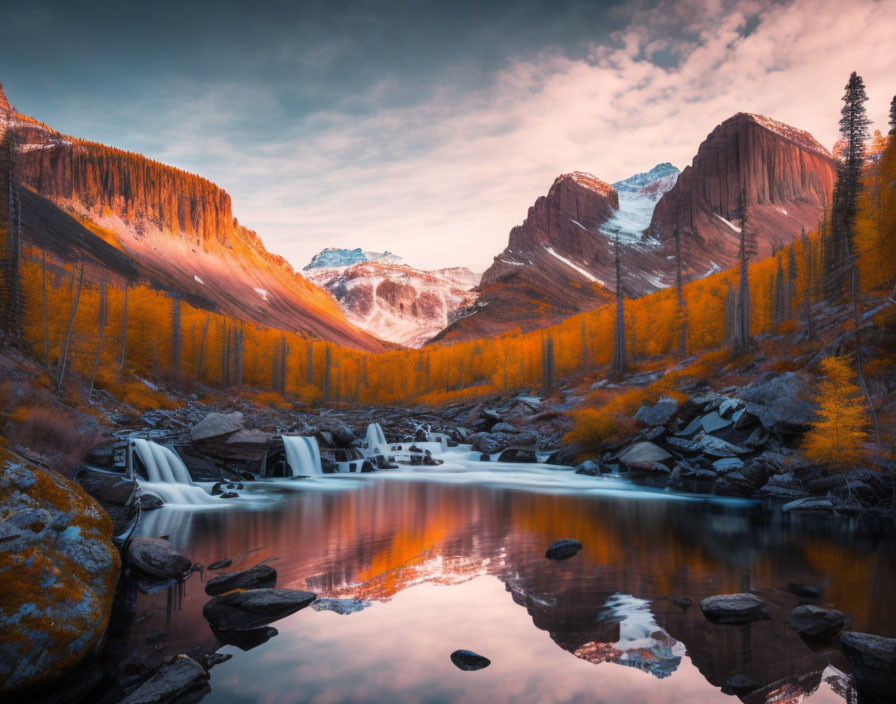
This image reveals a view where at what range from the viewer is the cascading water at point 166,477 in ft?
64.6

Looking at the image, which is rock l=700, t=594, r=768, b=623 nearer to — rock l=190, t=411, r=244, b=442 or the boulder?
the boulder

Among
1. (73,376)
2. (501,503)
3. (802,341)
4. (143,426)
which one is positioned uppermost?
(802,341)

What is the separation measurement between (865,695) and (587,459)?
81.4ft

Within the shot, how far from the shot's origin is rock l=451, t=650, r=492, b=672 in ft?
24.4

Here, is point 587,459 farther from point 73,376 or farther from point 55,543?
point 73,376

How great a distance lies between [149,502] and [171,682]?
47.3 ft

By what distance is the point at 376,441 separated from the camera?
43938 mm

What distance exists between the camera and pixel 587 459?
101 ft

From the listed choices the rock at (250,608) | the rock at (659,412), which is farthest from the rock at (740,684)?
the rock at (659,412)

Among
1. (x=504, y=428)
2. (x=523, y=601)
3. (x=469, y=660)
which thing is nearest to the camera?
(x=469, y=660)

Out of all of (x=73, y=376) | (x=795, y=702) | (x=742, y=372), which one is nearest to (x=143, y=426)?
(x=73, y=376)

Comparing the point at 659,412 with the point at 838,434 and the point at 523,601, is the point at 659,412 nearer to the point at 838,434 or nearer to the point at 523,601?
the point at 838,434

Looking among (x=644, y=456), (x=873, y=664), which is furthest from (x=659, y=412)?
(x=873, y=664)

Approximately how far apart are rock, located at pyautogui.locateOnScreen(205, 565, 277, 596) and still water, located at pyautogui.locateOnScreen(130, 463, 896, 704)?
283mm
